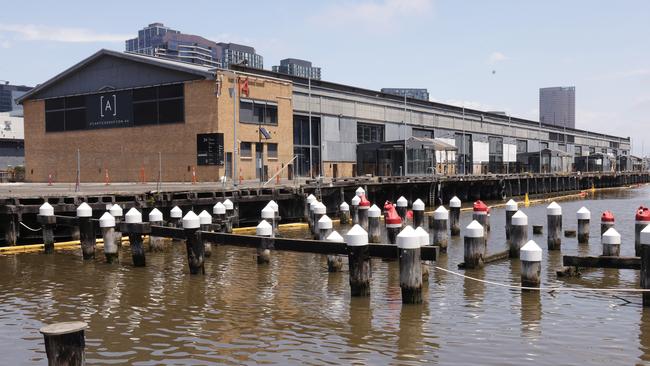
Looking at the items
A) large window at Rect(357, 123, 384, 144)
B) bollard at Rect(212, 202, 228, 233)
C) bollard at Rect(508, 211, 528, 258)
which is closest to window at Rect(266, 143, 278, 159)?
large window at Rect(357, 123, 384, 144)

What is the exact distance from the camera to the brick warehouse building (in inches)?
2128

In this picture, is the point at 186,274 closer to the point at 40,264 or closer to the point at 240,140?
the point at 40,264

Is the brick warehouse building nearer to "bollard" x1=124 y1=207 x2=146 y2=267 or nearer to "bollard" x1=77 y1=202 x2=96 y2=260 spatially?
"bollard" x1=77 y1=202 x2=96 y2=260

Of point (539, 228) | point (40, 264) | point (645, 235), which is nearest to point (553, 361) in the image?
point (645, 235)

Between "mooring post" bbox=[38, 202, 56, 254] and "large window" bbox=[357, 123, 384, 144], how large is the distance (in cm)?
5393

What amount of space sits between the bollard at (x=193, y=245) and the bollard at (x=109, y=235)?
11.8 feet

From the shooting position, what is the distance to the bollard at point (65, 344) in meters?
8.06

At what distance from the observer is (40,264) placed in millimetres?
21344

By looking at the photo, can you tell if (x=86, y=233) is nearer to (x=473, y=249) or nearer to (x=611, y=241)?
(x=473, y=249)

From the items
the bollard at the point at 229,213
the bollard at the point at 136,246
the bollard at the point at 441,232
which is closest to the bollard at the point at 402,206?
the bollard at the point at 441,232

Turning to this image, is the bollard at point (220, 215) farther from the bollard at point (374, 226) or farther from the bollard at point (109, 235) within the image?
the bollard at point (374, 226)

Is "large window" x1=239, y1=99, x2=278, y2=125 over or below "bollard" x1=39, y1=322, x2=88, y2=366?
over

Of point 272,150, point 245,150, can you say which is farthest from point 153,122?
point 272,150

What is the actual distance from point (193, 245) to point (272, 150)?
40.9 metres
